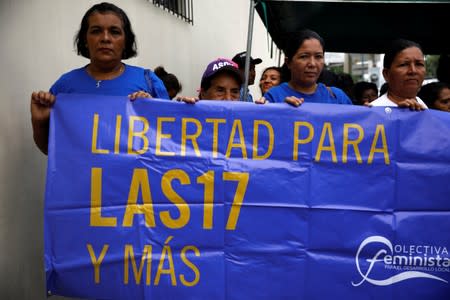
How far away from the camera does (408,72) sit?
3.16 metres

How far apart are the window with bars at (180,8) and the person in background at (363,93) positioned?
210 centimetres

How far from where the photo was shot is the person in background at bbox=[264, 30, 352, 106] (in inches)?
127

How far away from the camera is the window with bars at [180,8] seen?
5.86 meters

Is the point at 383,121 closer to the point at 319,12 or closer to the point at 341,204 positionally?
the point at 341,204

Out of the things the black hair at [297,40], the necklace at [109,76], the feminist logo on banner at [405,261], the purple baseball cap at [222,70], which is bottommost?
the feminist logo on banner at [405,261]

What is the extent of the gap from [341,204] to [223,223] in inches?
23.9

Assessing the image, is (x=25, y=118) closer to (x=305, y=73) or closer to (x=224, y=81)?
(x=224, y=81)

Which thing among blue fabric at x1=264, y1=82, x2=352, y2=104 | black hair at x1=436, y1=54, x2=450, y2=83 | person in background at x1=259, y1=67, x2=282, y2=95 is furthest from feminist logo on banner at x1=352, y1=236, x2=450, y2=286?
black hair at x1=436, y1=54, x2=450, y2=83

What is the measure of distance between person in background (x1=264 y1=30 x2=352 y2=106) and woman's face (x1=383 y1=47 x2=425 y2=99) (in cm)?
34

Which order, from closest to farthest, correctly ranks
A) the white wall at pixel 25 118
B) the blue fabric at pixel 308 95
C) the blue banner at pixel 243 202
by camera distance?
1. the blue banner at pixel 243 202
2. the white wall at pixel 25 118
3. the blue fabric at pixel 308 95

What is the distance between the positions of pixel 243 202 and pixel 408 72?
121 cm

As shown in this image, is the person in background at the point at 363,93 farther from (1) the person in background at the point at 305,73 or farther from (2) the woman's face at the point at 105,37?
(2) the woman's face at the point at 105,37

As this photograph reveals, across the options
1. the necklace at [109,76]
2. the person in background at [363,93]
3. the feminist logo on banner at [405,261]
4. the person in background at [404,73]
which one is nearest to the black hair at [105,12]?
the necklace at [109,76]

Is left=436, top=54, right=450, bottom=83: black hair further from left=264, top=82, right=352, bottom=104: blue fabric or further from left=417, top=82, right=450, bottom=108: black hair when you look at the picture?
left=264, top=82, right=352, bottom=104: blue fabric
